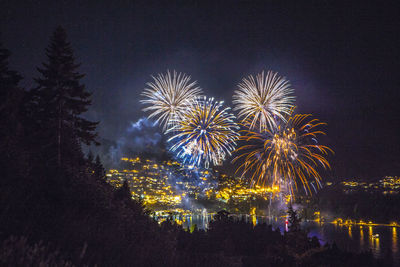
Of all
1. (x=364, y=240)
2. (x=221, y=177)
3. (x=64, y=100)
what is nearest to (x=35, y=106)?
(x=64, y=100)

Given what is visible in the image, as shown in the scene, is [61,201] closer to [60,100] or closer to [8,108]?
[8,108]

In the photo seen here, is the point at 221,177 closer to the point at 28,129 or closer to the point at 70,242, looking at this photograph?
the point at 28,129

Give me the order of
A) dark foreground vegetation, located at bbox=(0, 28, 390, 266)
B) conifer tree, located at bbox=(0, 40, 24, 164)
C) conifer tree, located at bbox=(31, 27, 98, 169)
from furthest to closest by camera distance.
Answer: conifer tree, located at bbox=(31, 27, 98, 169)
conifer tree, located at bbox=(0, 40, 24, 164)
dark foreground vegetation, located at bbox=(0, 28, 390, 266)

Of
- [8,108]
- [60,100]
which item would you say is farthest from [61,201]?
[60,100]

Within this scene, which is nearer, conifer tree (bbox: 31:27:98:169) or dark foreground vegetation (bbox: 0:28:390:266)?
dark foreground vegetation (bbox: 0:28:390:266)

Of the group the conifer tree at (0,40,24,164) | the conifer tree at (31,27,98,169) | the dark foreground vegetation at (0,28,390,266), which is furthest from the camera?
the conifer tree at (31,27,98,169)
